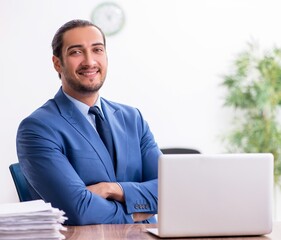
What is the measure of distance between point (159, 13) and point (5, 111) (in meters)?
1.60

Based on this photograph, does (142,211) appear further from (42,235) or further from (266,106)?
(266,106)

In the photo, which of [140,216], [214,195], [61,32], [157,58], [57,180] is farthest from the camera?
[157,58]

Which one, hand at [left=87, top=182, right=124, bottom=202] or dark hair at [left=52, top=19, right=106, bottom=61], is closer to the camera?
hand at [left=87, top=182, right=124, bottom=202]

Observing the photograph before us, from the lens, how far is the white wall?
5832mm

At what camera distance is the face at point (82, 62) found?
308 cm

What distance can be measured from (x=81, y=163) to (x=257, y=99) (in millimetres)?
3163

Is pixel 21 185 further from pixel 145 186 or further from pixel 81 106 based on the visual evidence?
pixel 145 186

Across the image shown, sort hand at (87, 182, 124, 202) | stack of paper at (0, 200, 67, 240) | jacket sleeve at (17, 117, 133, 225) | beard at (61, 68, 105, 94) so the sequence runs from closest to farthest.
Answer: stack of paper at (0, 200, 67, 240), jacket sleeve at (17, 117, 133, 225), hand at (87, 182, 124, 202), beard at (61, 68, 105, 94)

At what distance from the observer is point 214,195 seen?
7.30 feet

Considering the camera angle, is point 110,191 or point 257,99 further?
point 257,99

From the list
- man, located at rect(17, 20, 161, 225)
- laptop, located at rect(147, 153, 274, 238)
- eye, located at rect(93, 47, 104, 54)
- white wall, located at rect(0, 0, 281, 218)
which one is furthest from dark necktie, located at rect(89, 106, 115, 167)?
white wall, located at rect(0, 0, 281, 218)

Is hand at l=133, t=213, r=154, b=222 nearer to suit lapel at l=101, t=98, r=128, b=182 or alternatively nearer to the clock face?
suit lapel at l=101, t=98, r=128, b=182

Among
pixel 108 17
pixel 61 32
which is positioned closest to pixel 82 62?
pixel 61 32

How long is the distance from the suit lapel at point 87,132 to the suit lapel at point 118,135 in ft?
0.15
